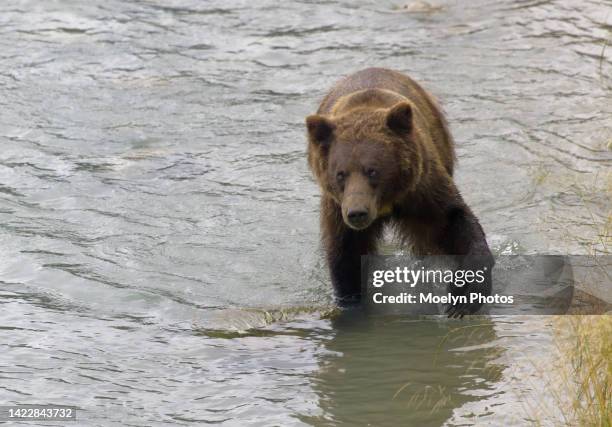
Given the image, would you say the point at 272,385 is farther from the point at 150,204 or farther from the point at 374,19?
the point at 374,19

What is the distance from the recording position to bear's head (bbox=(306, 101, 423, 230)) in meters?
6.72

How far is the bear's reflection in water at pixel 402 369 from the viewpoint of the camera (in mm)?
6023

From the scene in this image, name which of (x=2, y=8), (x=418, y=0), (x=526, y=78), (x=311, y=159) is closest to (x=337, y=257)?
(x=311, y=159)

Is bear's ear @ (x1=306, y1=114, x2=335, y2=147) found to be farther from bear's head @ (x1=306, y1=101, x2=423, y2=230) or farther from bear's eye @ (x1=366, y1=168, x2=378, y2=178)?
bear's eye @ (x1=366, y1=168, x2=378, y2=178)

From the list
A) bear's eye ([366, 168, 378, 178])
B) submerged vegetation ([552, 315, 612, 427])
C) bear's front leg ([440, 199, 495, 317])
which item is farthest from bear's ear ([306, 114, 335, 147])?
submerged vegetation ([552, 315, 612, 427])

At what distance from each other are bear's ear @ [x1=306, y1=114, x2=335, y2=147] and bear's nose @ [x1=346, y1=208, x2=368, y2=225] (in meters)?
0.59

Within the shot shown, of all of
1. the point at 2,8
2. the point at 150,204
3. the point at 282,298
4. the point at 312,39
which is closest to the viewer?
the point at 282,298

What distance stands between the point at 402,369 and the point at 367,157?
1.28m

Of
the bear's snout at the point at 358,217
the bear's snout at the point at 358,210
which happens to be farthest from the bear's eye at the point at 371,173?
A: the bear's snout at the point at 358,217

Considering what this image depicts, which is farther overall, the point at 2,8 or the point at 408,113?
the point at 2,8

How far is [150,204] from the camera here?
9.67 meters

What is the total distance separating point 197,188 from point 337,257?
287cm

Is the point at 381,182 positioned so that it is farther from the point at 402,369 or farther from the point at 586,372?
the point at 586,372

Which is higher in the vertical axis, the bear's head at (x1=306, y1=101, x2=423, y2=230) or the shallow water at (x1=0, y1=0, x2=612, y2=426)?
the bear's head at (x1=306, y1=101, x2=423, y2=230)
